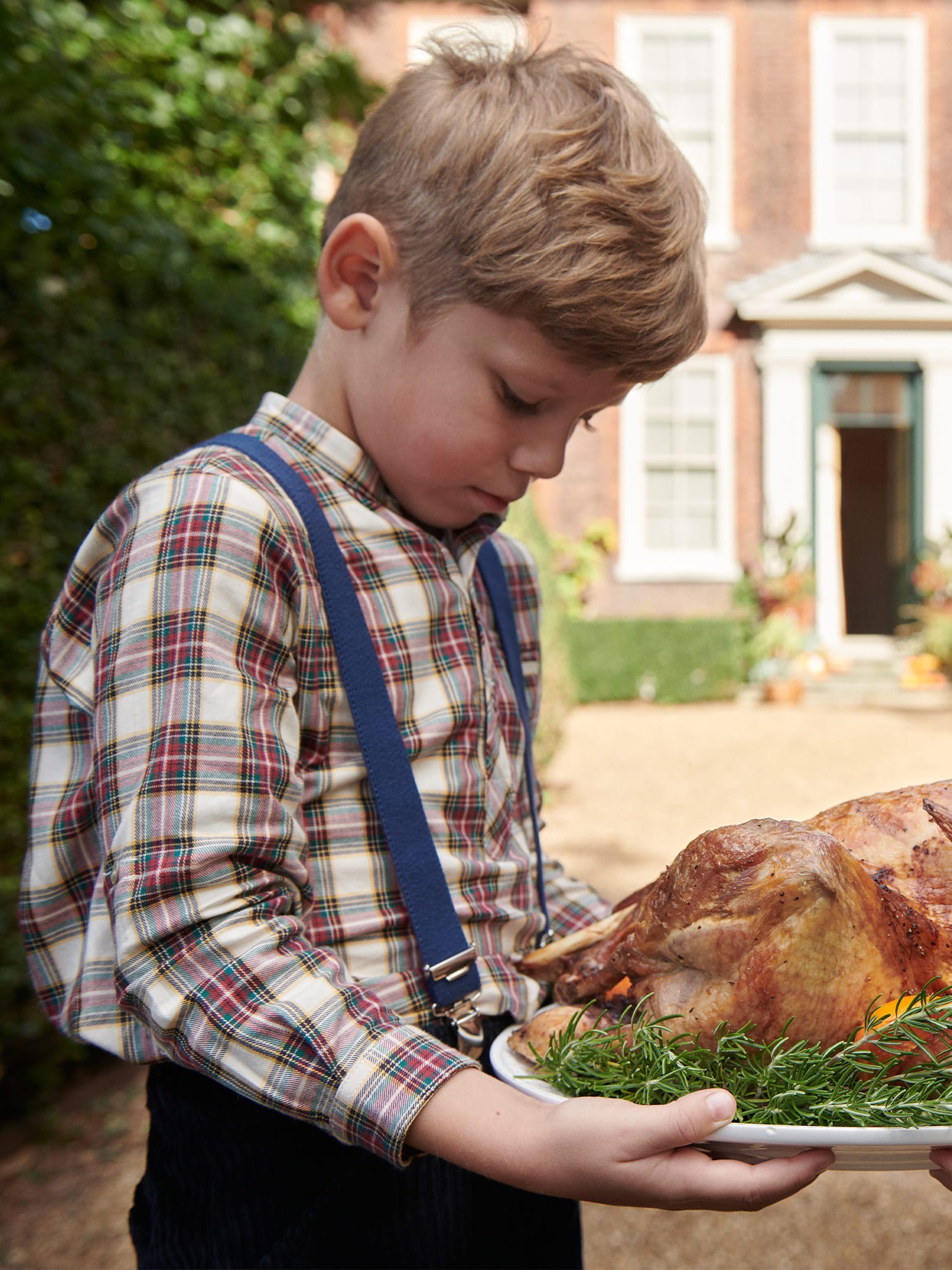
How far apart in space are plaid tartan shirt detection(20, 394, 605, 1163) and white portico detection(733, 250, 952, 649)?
76 centimetres

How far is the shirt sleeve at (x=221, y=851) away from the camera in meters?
0.95

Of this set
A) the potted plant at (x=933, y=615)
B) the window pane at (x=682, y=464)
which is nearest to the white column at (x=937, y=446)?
the potted plant at (x=933, y=615)

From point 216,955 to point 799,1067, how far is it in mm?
532

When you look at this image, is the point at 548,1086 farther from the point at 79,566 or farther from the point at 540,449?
the point at 79,566

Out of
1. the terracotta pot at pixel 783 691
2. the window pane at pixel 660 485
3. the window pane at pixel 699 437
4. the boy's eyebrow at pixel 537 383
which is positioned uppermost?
the window pane at pixel 699 437

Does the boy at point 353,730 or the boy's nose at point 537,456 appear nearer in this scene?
the boy at point 353,730

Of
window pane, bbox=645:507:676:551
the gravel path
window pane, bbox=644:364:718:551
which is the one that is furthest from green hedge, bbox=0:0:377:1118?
window pane, bbox=645:507:676:551

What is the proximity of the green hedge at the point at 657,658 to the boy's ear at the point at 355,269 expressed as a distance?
6.46 ft

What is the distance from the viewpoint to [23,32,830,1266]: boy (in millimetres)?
953

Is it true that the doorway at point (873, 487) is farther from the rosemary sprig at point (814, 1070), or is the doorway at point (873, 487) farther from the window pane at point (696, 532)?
the window pane at point (696, 532)

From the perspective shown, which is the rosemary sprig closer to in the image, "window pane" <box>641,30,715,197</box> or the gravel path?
the gravel path

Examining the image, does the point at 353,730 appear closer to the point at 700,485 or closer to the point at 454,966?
the point at 454,966

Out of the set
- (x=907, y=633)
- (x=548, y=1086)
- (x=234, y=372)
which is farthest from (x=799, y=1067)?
(x=234, y=372)

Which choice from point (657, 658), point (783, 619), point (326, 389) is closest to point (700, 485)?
point (657, 658)
